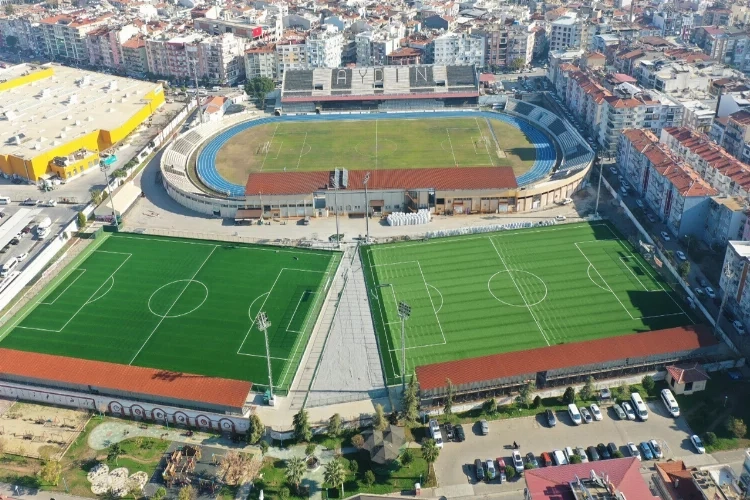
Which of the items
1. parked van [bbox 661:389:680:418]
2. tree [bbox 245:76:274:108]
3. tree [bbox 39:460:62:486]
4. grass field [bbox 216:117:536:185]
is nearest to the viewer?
tree [bbox 39:460:62:486]

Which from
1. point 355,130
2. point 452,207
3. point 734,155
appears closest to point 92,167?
point 355,130

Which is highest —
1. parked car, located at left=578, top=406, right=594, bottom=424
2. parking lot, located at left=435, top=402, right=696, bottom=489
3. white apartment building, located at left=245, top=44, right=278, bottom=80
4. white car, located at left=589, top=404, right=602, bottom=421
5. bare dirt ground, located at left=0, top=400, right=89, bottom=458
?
white apartment building, located at left=245, top=44, right=278, bottom=80

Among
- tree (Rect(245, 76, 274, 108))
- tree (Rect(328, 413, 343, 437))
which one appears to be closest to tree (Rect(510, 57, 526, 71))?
tree (Rect(245, 76, 274, 108))

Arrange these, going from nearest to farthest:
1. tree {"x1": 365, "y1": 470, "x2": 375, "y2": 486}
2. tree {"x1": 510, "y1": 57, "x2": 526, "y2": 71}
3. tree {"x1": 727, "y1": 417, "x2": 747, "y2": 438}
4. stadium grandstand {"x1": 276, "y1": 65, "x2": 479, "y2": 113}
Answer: tree {"x1": 365, "y1": 470, "x2": 375, "y2": 486} < tree {"x1": 727, "y1": 417, "x2": 747, "y2": 438} < stadium grandstand {"x1": 276, "y1": 65, "x2": 479, "y2": 113} < tree {"x1": 510, "y1": 57, "x2": 526, "y2": 71}

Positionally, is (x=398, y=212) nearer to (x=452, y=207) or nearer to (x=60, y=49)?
(x=452, y=207)

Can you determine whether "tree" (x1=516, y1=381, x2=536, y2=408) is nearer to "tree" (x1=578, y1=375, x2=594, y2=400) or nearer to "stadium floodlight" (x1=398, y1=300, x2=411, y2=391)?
"tree" (x1=578, y1=375, x2=594, y2=400)

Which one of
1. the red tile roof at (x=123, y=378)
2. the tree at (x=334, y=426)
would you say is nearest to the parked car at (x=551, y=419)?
the tree at (x=334, y=426)

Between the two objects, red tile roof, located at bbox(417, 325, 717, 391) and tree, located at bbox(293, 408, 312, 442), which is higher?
red tile roof, located at bbox(417, 325, 717, 391)
